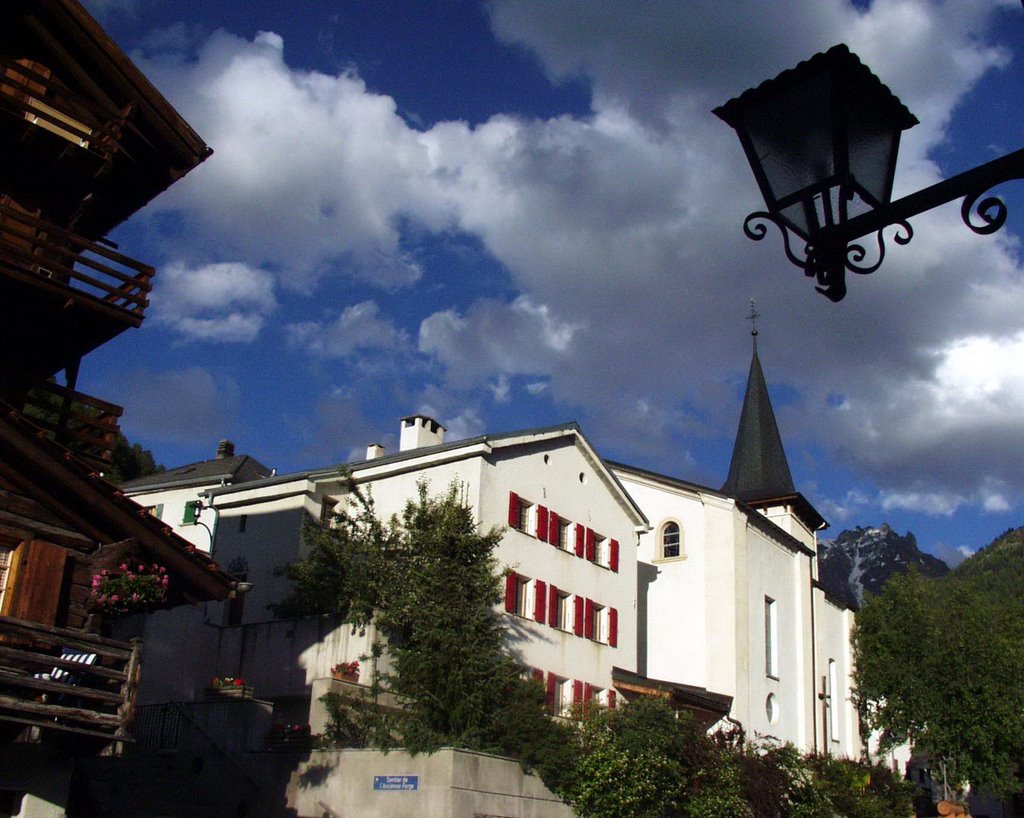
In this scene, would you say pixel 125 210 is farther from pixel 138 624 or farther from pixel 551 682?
pixel 551 682

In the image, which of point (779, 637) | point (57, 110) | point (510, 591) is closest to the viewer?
point (57, 110)

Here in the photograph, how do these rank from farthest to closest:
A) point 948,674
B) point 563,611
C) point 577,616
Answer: point 948,674 → point 577,616 → point 563,611

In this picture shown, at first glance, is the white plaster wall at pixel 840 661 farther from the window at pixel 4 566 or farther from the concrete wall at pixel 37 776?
the window at pixel 4 566

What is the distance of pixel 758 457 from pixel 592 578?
27716mm

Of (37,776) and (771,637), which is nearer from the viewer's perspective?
(37,776)

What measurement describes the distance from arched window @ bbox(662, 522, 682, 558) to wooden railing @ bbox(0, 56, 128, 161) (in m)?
26.7

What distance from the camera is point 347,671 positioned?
2597cm

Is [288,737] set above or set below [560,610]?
below

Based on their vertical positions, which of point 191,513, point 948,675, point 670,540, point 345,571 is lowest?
point 345,571

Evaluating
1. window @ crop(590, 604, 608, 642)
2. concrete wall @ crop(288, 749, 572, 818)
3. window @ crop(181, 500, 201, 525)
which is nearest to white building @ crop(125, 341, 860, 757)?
window @ crop(590, 604, 608, 642)

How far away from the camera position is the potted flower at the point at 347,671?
25812 mm

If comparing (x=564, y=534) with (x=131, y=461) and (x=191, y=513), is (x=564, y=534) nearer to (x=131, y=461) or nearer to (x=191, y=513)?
(x=191, y=513)

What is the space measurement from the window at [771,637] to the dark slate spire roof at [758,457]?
1377 centimetres

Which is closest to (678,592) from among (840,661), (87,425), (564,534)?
(564,534)
